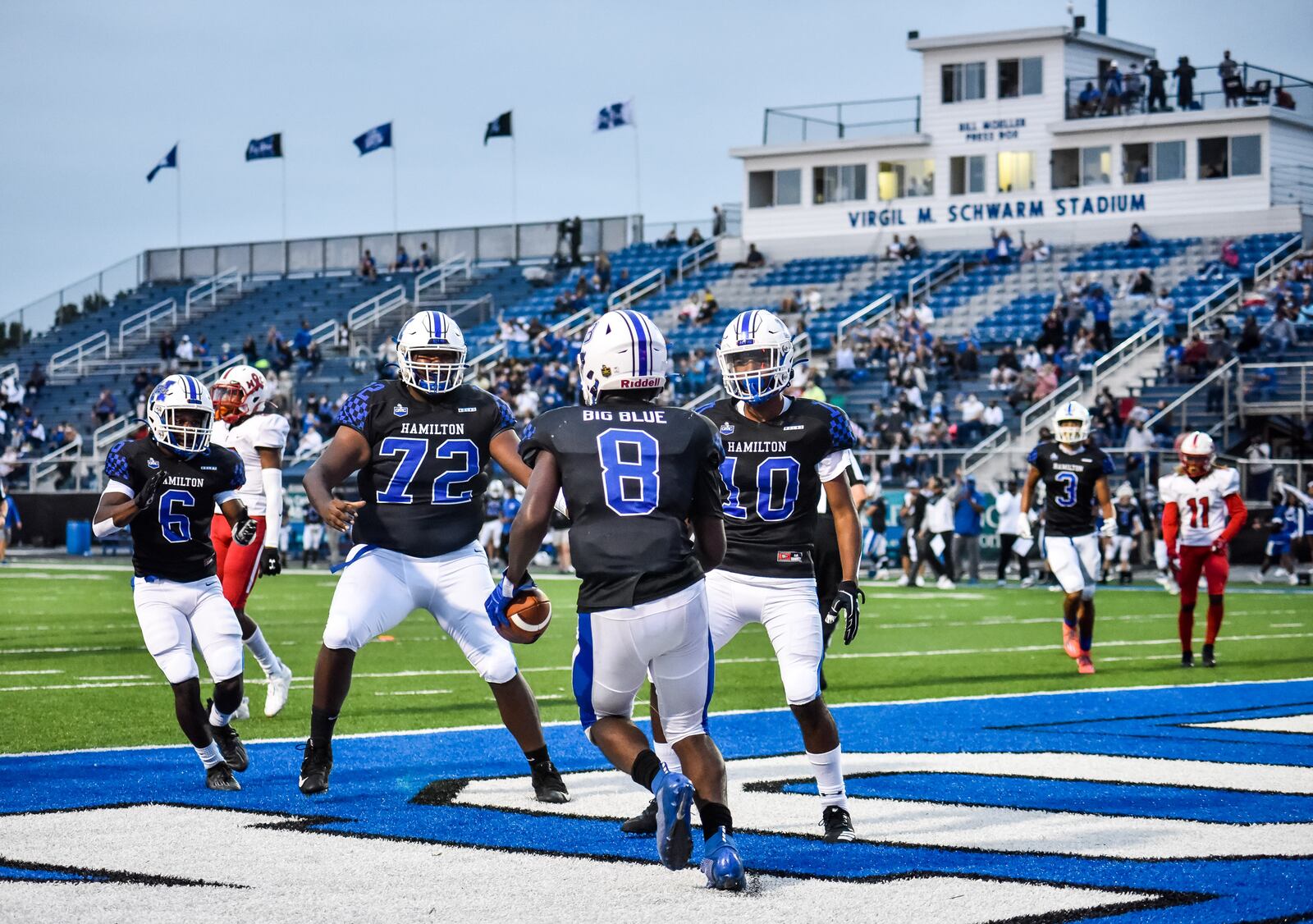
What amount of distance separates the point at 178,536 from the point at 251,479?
9.95ft

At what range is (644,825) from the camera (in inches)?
253

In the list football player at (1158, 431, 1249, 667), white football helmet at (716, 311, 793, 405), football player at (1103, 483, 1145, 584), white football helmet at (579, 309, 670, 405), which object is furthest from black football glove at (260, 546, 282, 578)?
football player at (1103, 483, 1145, 584)

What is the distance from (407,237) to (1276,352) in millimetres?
27816

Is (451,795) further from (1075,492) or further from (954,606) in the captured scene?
(954,606)

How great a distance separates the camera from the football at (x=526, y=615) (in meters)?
Answer: 5.66

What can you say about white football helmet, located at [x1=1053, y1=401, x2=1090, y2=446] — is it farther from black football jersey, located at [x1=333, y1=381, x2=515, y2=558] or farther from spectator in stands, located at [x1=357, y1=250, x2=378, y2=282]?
spectator in stands, located at [x1=357, y1=250, x2=378, y2=282]

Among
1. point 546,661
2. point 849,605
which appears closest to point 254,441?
point 546,661

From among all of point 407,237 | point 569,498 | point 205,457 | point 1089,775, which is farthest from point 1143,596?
point 407,237

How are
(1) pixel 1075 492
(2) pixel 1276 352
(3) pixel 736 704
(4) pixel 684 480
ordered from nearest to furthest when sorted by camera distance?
1. (4) pixel 684 480
2. (3) pixel 736 704
3. (1) pixel 1075 492
4. (2) pixel 1276 352

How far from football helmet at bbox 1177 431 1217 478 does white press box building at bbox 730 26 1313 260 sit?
83.9 ft

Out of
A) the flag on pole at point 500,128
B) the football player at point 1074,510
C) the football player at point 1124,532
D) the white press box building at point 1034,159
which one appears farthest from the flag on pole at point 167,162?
the football player at point 1074,510

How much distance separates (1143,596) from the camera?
2230 centimetres

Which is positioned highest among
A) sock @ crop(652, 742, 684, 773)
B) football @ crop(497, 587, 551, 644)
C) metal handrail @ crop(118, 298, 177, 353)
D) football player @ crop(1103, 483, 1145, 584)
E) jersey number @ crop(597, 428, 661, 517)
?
metal handrail @ crop(118, 298, 177, 353)

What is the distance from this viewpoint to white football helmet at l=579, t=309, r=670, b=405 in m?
5.74
